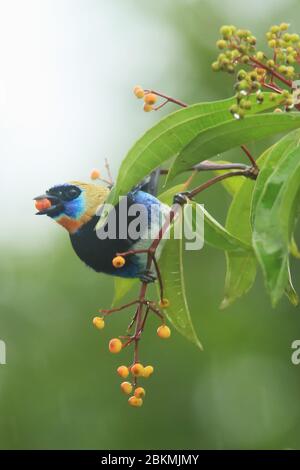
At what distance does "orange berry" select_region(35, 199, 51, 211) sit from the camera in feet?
6.64

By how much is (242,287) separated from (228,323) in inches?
134

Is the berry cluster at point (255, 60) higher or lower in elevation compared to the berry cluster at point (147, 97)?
higher

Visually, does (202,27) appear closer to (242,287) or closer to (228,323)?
(228,323)

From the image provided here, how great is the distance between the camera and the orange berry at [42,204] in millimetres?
2023

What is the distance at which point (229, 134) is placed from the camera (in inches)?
60.1

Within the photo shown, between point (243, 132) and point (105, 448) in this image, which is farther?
point (105, 448)

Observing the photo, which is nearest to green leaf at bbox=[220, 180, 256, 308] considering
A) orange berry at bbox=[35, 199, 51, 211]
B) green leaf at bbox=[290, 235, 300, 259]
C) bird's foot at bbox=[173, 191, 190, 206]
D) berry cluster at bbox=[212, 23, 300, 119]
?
green leaf at bbox=[290, 235, 300, 259]

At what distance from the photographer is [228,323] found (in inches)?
205

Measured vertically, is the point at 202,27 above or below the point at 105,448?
above

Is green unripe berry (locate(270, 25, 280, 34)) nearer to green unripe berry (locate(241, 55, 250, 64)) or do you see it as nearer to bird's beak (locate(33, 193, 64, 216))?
green unripe berry (locate(241, 55, 250, 64))

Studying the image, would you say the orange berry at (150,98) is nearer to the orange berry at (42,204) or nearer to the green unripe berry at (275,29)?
the green unripe berry at (275,29)

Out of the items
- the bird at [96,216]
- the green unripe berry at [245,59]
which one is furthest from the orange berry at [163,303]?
the green unripe berry at [245,59]
